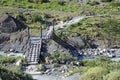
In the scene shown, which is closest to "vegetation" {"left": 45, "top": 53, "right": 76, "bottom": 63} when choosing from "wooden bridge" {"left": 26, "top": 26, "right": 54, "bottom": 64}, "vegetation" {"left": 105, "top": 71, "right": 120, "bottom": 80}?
"wooden bridge" {"left": 26, "top": 26, "right": 54, "bottom": 64}

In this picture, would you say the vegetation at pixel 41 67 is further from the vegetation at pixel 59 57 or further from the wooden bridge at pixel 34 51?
the vegetation at pixel 59 57

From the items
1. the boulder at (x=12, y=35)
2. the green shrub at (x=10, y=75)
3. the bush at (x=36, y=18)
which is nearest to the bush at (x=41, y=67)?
the green shrub at (x=10, y=75)

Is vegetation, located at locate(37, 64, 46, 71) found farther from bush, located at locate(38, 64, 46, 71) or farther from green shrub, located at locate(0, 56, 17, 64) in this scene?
green shrub, located at locate(0, 56, 17, 64)

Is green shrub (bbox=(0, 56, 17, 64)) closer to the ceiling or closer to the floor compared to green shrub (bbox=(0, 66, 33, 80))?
closer to the floor

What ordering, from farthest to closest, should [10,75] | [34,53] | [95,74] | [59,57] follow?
[34,53] → [59,57] → [95,74] → [10,75]

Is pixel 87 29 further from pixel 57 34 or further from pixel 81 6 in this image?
pixel 81 6

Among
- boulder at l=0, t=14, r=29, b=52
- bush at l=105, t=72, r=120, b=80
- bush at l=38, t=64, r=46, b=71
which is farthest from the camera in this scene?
boulder at l=0, t=14, r=29, b=52

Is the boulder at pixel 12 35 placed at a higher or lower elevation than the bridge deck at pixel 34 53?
lower

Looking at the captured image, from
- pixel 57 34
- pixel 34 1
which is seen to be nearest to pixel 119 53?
pixel 57 34

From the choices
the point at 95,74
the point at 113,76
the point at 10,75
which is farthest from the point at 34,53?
the point at 10,75

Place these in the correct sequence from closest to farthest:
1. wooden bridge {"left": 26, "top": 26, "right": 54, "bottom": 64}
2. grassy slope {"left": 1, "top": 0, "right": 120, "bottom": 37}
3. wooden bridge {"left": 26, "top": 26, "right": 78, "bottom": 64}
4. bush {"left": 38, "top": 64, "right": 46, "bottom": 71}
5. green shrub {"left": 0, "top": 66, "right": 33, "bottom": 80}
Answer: green shrub {"left": 0, "top": 66, "right": 33, "bottom": 80} → bush {"left": 38, "top": 64, "right": 46, "bottom": 71} → wooden bridge {"left": 26, "top": 26, "right": 54, "bottom": 64} → wooden bridge {"left": 26, "top": 26, "right": 78, "bottom": 64} → grassy slope {"left": 1, "top": 0, "right": 120, "bottom": 37}

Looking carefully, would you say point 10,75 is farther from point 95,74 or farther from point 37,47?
point 37,47
